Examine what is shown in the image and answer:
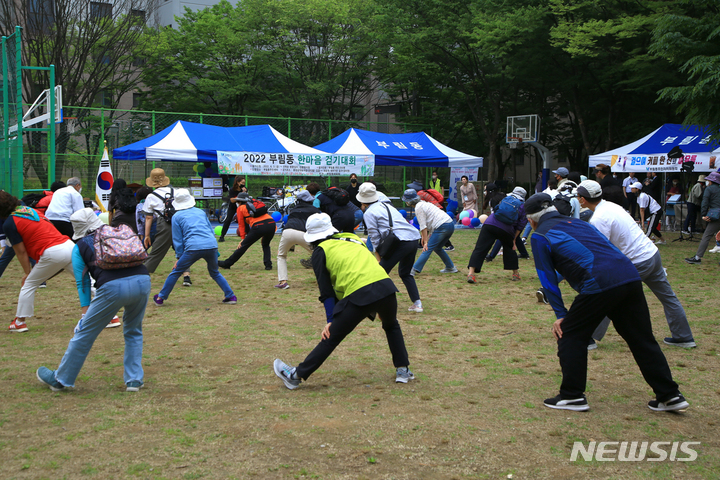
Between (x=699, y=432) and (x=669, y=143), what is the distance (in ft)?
54.7

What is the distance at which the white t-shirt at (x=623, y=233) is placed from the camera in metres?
5.70

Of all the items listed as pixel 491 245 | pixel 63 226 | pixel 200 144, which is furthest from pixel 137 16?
pixel 491 245

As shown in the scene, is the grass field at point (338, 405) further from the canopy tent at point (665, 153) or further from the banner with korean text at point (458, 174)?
the banner with korean text at point (458, 174)

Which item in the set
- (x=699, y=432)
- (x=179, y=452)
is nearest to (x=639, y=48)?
(x=699, y=432)

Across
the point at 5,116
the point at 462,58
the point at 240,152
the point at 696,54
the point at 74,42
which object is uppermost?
the point at 462,58

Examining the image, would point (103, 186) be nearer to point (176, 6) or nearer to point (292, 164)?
point (292, 164)

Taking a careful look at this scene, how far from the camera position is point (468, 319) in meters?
7.71

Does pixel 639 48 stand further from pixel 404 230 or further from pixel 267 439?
pixel 267 439

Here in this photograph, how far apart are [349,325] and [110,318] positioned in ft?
6.04

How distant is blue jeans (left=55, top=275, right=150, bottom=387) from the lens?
15.3 ft

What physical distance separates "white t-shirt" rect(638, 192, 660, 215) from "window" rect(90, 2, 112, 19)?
19717 mm

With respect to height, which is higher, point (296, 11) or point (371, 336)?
point (296, 11)

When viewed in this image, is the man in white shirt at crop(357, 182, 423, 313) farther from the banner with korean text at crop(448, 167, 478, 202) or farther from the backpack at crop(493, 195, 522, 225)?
the banner with korean text at crop(448, 167, 478, 202)

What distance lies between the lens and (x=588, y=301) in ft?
14.0
